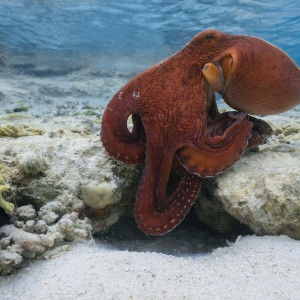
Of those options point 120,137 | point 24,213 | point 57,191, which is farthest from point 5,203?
point 120,137

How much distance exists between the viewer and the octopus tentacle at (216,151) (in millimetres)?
1952

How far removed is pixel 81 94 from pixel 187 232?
14.5 m

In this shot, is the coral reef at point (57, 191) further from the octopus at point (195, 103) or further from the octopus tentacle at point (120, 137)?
the octopus at point (195, 103)

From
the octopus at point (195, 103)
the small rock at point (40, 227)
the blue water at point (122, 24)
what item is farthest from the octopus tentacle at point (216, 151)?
the blue water at point (122, 24)

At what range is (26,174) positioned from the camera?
2.13m

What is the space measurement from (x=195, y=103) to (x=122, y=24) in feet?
73.3

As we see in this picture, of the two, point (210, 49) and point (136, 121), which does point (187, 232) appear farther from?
point (210, 49)

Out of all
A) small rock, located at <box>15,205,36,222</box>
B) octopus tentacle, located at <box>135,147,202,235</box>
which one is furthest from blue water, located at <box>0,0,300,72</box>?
small rock, located at <box>15,205,36,222</box>

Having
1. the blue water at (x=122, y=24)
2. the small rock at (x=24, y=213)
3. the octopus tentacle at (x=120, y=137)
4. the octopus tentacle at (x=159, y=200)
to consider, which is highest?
the blue water at (x=122, y=24)

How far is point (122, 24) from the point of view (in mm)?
21344

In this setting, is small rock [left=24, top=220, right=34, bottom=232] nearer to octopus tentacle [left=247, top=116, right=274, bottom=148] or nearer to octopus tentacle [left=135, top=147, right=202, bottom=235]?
octopus tentacle [left=135, top=147, right=202, bottom=235]

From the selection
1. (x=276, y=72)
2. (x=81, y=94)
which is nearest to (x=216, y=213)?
(x=276, y=72)

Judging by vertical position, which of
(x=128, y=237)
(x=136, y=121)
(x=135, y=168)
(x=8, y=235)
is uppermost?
(x=136, y=121)

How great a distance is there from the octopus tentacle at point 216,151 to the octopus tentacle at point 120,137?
462 mm
